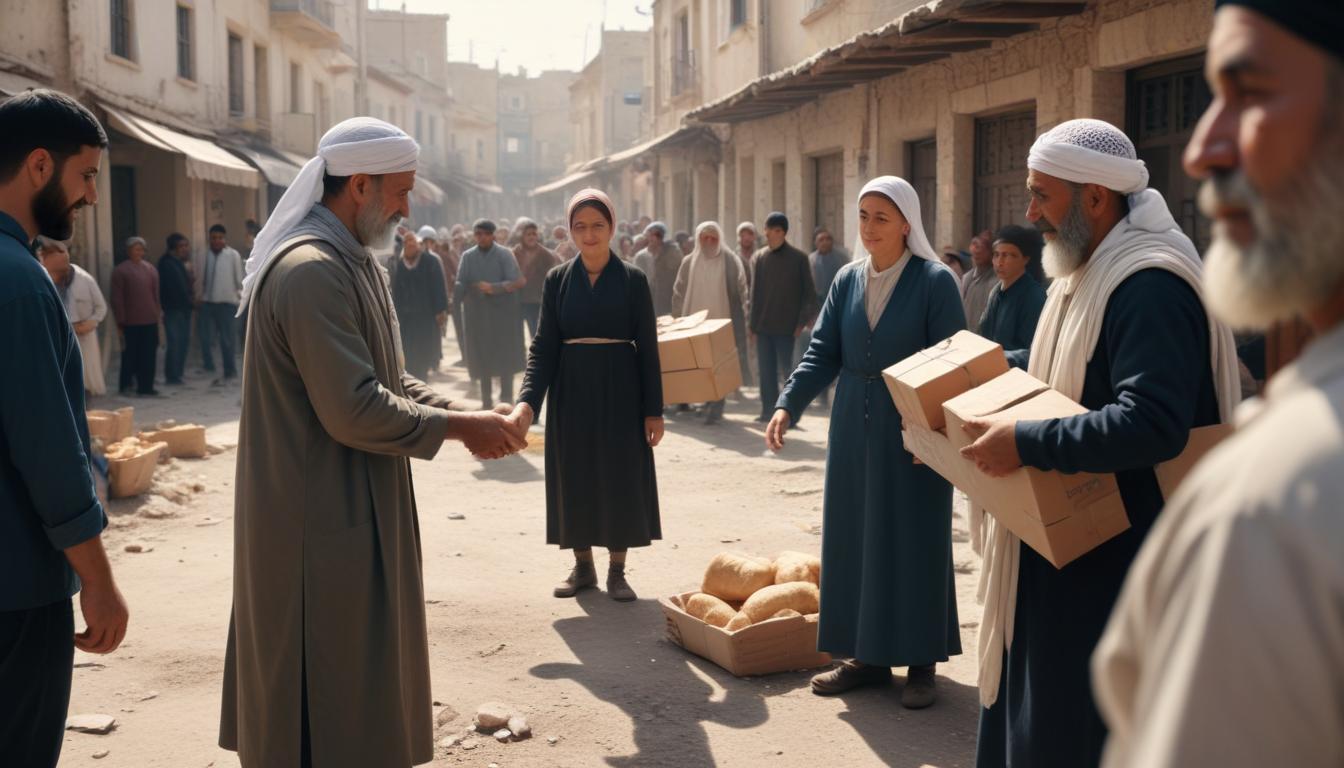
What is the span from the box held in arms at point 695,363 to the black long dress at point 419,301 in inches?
285

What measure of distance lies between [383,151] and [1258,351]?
505 cm

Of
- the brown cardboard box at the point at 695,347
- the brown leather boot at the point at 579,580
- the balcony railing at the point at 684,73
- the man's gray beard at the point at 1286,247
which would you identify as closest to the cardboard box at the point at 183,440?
the brown leather boot at the point at 579,580

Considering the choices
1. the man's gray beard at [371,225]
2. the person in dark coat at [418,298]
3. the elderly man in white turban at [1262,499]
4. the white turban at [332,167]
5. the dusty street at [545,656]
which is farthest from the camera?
the person in dark coat at [418,298]

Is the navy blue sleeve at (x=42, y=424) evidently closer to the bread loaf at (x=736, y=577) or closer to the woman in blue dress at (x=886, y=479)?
the woman in blue dress at (x=886, y=479)

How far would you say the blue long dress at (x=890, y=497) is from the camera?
4.38 meters

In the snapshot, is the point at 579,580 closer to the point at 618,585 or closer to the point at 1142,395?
the point at 618,585

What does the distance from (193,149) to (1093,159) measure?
1626cm

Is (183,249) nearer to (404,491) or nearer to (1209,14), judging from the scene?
(1209,14)

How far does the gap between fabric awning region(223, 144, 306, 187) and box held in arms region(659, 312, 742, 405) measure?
49.0 feet

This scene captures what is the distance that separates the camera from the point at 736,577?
17.1 feet

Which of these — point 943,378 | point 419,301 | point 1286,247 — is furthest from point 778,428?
point 419,301

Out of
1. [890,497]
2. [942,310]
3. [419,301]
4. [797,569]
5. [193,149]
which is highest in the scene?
[193,149]

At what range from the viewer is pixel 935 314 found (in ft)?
14.4

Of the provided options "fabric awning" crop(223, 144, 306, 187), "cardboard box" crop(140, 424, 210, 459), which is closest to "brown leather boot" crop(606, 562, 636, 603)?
"cardboard box" crop(140, 424, 210, 459)
